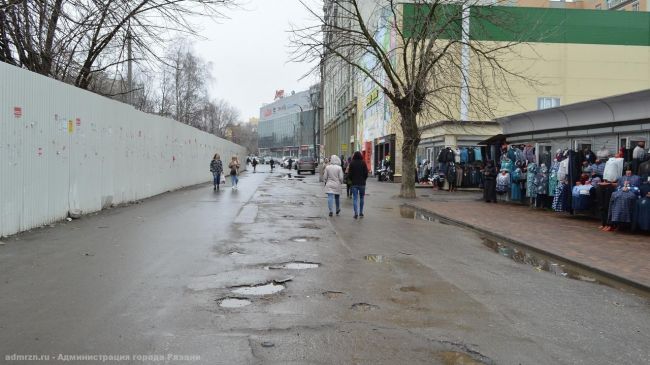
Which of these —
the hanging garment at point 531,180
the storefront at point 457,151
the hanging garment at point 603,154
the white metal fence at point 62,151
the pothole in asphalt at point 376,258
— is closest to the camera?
the pothole in asphalt at point 376,258

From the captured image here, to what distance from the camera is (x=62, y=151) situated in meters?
11.9

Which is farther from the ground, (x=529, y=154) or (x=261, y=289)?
(x=529, y=154)

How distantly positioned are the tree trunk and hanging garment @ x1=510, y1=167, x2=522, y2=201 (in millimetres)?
4052

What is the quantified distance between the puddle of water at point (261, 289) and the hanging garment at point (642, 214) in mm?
8758

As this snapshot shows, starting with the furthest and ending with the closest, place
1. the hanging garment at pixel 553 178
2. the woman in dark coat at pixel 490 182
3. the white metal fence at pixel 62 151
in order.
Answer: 1. the woman in dark coat at pixel 490 182
2. the hanging garment at pixel 553 178
3. the white metal fence at pixel 62 151

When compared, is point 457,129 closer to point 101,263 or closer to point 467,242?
point 467,242

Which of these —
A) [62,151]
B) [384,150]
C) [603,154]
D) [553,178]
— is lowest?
[553,178]

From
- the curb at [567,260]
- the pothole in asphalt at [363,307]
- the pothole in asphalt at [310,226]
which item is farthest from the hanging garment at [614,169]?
the pothole in asphalt at [363,307]

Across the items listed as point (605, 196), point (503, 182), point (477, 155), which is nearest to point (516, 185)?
point (503, 182)

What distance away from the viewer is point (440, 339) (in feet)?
16.0

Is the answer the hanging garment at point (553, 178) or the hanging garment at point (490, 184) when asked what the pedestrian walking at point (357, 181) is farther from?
the hanging garment at point (490, 184)

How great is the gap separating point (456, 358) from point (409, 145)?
17444 mm

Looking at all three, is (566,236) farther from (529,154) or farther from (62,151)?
(62,151)

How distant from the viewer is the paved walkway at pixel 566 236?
8594mm
